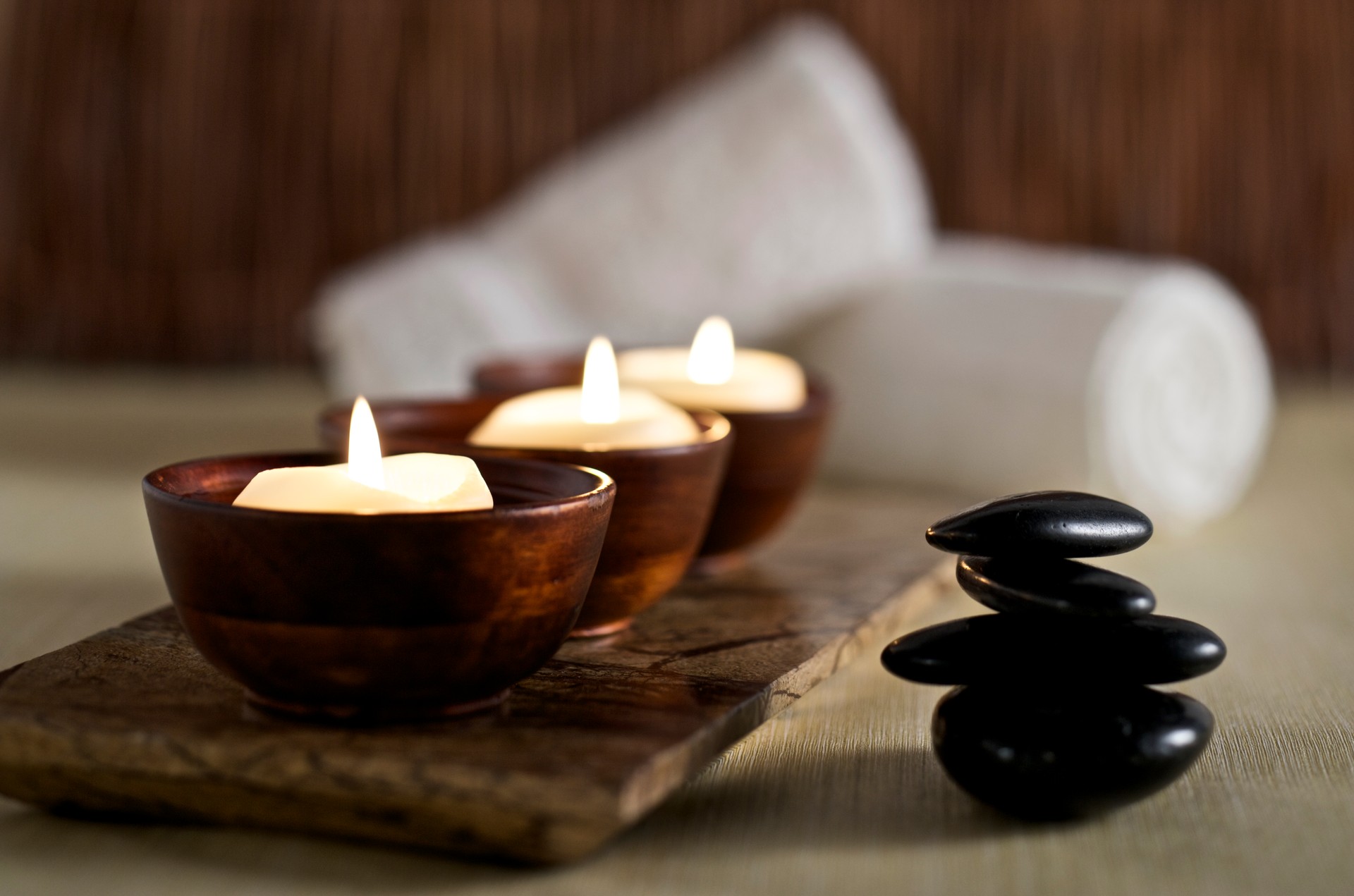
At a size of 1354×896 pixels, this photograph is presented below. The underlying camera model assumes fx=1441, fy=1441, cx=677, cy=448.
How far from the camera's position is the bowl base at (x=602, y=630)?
0.54 metres

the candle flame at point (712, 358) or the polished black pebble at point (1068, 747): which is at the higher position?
the candle flame at point (712, 358)

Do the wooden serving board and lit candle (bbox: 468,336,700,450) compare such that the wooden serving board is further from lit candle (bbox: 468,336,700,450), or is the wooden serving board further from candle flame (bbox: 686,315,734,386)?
candle flame (bbox: 686,315,734,386)

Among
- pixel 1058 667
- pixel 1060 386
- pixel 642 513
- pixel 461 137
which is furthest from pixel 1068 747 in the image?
pixel 461 137

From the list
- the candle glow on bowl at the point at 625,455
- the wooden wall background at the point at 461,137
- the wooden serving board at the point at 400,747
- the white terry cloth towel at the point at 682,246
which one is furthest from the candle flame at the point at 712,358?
the wooden wall background at the point at 461,137

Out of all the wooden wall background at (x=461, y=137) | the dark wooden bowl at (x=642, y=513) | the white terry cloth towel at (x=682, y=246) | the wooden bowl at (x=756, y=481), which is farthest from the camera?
the wooden wall background at (x=461, y=137)

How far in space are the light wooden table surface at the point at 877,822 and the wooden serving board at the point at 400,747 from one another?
0.01 metres

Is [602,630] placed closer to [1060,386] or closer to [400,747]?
[400,747]

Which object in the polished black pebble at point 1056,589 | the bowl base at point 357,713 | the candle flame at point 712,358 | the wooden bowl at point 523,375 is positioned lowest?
the bowl base at point 357,713

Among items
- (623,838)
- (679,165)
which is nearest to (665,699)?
(623,838)

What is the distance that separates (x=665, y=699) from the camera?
0.45 meters

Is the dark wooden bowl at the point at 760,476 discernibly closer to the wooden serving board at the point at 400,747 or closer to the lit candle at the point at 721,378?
the lit candle at the point at 721,378

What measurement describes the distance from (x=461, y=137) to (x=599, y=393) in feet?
3.47

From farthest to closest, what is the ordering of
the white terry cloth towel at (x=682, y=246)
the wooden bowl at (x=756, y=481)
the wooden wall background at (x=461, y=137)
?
1. the wooden wall background at (x=461, y=137)
2. the white terry cloth towel at (x=682, y=246)
3. the wooden bowl at (x=756, y=481)

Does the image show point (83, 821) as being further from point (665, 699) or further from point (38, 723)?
point (665, 699)
